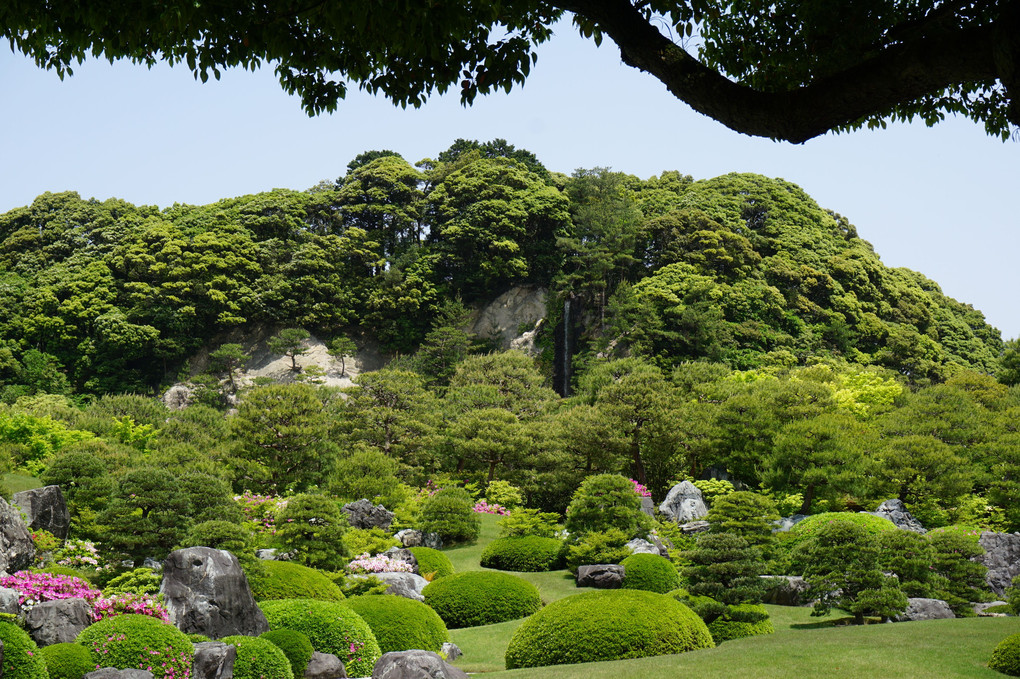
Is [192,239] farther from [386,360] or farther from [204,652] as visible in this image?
[204,652]

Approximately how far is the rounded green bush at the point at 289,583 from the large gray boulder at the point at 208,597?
220cm

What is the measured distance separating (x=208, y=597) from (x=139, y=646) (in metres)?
1.71

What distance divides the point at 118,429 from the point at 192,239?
22390mm

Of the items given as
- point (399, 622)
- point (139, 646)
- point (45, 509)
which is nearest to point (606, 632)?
point (399, 622)

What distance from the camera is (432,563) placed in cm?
1814

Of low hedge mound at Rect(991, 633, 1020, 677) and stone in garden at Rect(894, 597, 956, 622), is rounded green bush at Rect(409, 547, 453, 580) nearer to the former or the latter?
stone in garden at Rect(894, 597, 956, 622)

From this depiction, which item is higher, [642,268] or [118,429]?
[642,268]

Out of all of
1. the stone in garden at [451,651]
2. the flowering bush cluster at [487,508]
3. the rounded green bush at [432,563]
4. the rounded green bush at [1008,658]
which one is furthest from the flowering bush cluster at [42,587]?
the flowering bush cluster at [487,508]

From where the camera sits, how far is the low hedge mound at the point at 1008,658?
828cm

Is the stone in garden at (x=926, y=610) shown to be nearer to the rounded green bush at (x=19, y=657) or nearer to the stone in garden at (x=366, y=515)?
the rounded green bush at (x=19, y=657)

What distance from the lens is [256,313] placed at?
45.0 metres

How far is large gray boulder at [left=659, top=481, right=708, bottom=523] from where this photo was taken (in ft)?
73.1

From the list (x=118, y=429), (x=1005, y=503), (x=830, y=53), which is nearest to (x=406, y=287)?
(x=118, y=429)

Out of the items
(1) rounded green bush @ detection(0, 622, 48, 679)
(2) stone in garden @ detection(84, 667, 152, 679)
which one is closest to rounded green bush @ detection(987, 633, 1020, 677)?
(2) stone in garden @ detection(84, 667, 152, 679)
